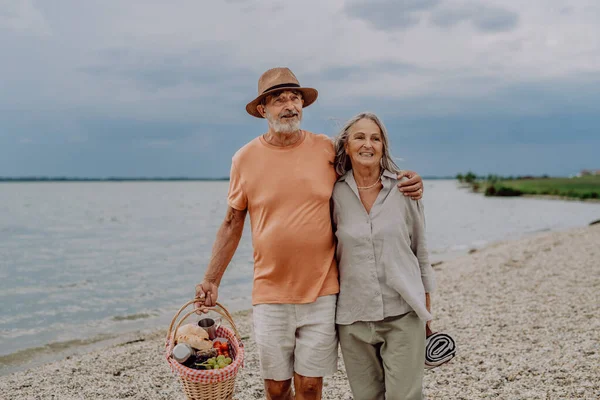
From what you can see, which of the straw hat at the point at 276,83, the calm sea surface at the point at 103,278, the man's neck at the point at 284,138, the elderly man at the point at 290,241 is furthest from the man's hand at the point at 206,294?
the calm sea surface at the point at 103,278

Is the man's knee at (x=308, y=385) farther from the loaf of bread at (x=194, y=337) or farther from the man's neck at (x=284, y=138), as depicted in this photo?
the man's neck at (x=284, y=138)

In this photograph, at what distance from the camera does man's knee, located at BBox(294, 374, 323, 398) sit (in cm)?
396

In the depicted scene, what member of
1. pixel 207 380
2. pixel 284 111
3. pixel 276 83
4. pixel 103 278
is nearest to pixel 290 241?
pixel 284 111

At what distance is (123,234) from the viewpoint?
34.4 m

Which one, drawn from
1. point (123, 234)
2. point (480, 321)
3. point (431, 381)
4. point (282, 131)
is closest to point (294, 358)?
point (282, 131)

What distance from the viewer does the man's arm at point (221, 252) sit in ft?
14.0

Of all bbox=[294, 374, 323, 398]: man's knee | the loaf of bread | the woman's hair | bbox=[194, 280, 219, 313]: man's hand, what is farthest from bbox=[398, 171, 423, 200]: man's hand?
the loaf of bread

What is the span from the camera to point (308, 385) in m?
3.96

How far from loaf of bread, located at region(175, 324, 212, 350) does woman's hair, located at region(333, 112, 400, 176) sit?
1.61 meters

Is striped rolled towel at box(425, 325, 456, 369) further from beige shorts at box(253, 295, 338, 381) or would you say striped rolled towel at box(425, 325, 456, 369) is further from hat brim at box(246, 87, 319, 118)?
hat brim at box(246, 87, 319, 118)

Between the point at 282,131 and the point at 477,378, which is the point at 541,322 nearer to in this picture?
the point at 477,378

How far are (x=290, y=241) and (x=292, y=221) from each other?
0.49ft

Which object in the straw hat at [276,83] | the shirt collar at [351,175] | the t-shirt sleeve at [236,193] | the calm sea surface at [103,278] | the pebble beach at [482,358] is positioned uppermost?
the straw hat at [276,83]

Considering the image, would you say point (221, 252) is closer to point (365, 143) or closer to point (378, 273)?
point (378, 273)
